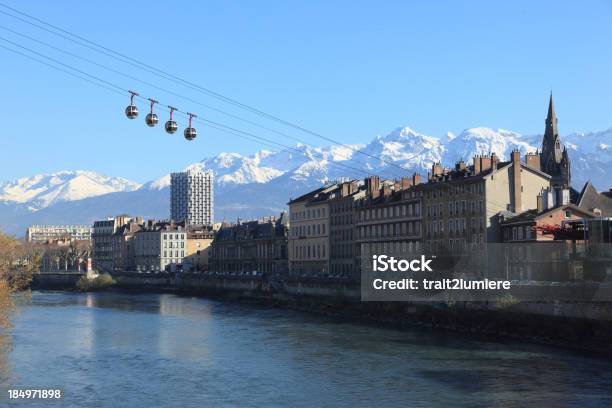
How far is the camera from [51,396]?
45.0m

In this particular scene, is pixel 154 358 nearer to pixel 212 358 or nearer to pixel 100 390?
pixel 212 358

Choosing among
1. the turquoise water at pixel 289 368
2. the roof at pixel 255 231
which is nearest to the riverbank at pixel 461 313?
the turquoise water at pixel 289 368

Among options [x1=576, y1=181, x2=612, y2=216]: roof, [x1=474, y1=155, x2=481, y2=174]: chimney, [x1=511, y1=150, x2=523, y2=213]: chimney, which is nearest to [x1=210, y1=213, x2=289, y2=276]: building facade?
[x1=474, y1=155, x2=481, y2=174]: chimney

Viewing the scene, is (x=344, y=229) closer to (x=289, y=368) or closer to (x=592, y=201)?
(x=592, y=201)

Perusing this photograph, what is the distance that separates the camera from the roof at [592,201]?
98.1m

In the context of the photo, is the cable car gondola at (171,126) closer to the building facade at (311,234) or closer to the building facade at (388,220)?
the building facade at (388,220)

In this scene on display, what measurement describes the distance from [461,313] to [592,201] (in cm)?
3208

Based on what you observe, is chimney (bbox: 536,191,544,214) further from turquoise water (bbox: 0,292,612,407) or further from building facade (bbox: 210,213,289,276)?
building facade (bbox: 210,213,289,276)

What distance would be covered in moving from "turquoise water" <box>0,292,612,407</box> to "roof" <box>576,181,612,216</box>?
1258 inches

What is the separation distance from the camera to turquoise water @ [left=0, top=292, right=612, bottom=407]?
1759 inches

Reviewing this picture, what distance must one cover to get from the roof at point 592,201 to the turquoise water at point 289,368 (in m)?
32.0

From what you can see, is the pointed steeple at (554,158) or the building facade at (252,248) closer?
the building facade at (252,248)

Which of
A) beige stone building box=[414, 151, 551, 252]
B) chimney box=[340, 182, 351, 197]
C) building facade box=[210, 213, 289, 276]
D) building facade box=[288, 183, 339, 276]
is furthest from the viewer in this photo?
building facade box=[210, 213, 289, 276]

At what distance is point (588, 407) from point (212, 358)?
86.8ft
